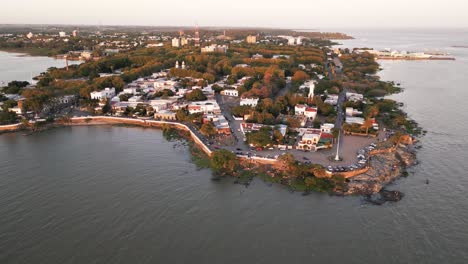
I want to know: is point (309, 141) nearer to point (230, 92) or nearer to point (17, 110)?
point (230, 92)

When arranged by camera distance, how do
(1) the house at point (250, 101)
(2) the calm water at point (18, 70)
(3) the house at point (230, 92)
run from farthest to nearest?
1. (2) the calm water at point (18, 70)
2. (3) the house at point (230, 92)
3. (1) the house at point (250, 101)

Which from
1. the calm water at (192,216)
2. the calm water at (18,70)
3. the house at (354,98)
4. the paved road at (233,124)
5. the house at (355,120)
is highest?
the calm water at (18,70)

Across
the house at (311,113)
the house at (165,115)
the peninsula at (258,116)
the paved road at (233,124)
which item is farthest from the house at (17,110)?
the house at (311,113)

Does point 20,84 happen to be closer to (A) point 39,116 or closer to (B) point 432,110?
(A) point 39,116

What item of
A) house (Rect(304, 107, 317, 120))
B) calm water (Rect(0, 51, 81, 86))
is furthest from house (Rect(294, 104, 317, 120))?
calm water (Rect(0, 51, 81, 86))

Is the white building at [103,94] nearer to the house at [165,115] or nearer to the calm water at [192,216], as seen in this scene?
the house at [165,115]

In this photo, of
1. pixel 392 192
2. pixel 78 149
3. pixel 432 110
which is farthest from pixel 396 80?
pixel 78 149
